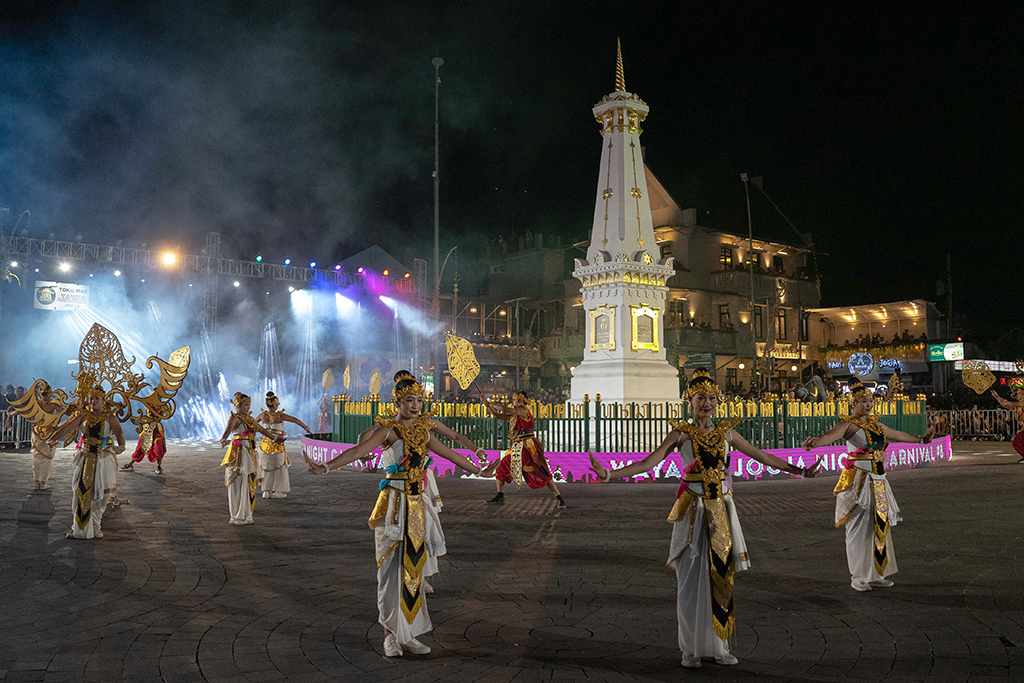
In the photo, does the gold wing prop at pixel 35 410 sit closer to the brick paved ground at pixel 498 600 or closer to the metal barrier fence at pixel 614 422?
the brick paved ground at pixel 498 600

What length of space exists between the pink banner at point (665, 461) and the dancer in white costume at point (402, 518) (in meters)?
7.88

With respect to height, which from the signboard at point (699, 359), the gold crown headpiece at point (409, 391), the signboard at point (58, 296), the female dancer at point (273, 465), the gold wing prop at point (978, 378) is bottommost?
the female dancer at point (273, 465)

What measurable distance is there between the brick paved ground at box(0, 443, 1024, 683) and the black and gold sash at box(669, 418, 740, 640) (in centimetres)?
34

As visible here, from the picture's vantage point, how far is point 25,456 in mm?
20672

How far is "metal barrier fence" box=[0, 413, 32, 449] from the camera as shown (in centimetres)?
2356

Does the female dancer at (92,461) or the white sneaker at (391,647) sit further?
the female dancer at (92,461)

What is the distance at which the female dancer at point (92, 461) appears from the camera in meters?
8.90

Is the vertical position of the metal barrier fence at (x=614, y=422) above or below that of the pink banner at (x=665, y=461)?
above

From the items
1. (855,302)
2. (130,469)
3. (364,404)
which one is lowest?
(130,469)

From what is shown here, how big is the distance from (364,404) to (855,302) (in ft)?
129

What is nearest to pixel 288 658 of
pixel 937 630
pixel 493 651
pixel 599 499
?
pixel 493 651

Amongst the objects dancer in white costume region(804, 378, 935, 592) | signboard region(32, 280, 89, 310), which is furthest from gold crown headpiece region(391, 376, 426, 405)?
signboard region(32, 280, 89, 310)

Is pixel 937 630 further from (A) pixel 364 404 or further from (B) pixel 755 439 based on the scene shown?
(A) pixel 364 404

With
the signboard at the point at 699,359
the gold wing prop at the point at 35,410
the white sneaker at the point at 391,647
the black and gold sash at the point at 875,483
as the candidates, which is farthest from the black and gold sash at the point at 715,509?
the signboard at the point at 699,359
